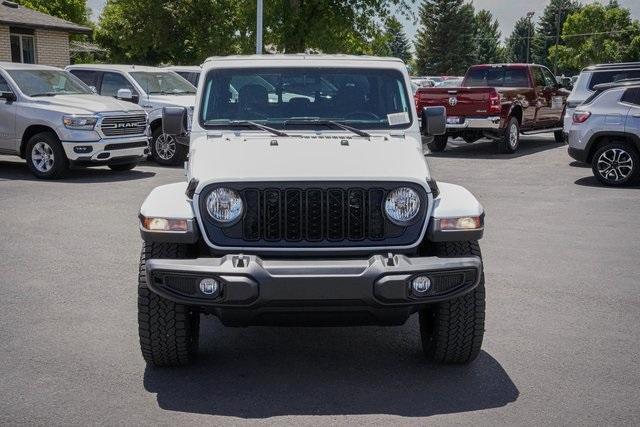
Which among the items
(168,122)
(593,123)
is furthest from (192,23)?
(168,122)

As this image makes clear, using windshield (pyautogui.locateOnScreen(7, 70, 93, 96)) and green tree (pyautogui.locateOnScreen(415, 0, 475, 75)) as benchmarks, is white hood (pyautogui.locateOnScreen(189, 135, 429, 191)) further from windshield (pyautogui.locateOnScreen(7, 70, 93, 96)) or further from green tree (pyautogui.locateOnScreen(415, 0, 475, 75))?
green tree (pyautogui.locateOnScreen(415, 0, 475, 75))

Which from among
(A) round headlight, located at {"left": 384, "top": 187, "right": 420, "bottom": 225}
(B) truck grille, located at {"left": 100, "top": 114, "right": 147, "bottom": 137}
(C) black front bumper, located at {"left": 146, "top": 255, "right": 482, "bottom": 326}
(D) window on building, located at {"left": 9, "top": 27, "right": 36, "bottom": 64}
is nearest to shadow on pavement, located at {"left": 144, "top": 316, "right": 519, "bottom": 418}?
(C) black front bumper, located at {"left": 146, "top": 255, "right": 482, "bottom": 326}

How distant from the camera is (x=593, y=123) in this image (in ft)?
45.0

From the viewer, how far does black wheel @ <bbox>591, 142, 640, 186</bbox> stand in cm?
1348

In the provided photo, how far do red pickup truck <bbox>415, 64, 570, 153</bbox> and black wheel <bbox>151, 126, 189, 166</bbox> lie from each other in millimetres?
4925

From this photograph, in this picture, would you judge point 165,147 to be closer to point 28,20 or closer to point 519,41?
point 28,20

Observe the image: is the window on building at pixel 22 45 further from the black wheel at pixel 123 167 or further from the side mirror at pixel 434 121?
the side mirror at pixel 434 121

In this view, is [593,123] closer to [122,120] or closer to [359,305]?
[122,120]

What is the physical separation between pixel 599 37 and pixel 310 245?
98.3 metres

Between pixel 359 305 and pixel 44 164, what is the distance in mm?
10820

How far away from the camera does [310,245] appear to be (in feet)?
15.6

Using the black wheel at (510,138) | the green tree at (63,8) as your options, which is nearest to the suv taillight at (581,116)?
the black wheel at (510,138)

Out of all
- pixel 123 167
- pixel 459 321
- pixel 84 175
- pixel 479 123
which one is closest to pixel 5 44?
pixel 123 167

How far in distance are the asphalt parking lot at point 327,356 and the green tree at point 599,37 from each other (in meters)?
87.4
